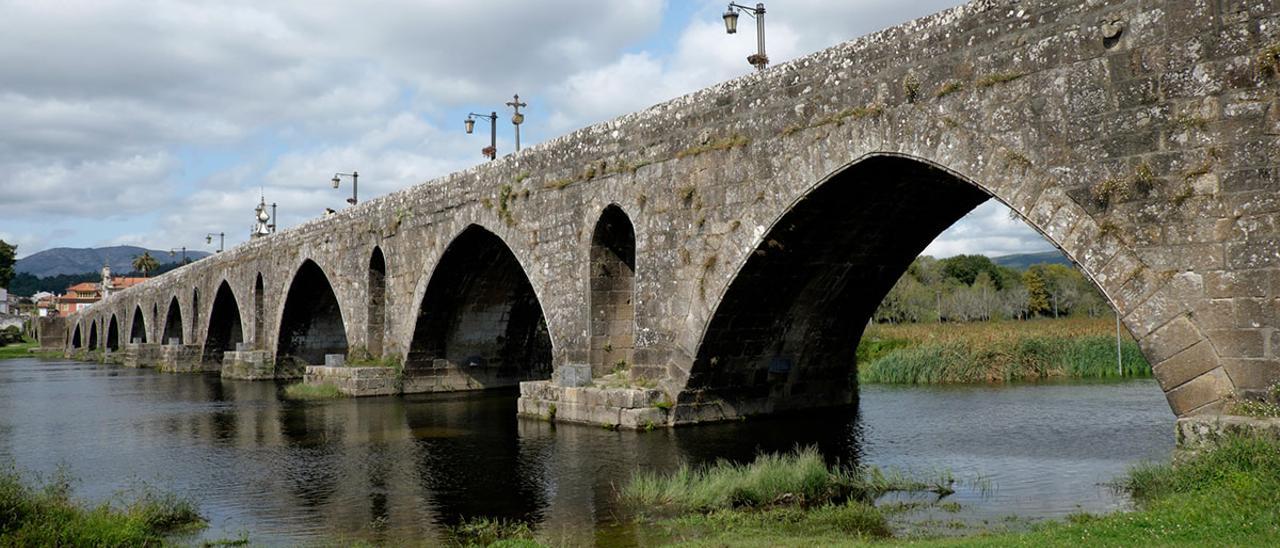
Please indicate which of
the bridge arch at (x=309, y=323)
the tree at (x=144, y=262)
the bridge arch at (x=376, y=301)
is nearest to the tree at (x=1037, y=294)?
the bridge arch at (x=309, y=323)

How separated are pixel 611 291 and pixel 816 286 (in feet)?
10.2

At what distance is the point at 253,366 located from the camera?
2756cm

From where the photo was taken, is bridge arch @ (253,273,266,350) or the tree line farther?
the tree line

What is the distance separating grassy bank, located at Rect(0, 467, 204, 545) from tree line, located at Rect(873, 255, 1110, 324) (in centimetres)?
3500

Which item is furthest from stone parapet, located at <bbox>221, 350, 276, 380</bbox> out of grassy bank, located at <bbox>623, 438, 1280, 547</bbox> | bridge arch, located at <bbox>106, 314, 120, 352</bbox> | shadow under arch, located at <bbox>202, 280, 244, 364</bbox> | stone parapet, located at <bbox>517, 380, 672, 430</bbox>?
bridge arch, located at <bbox>106, 314, 120, 352</bbox>

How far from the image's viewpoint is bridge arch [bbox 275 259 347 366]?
27212 millimetres

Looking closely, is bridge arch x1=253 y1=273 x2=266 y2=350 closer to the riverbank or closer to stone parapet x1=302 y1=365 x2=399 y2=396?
stone parapet x1=302 y1=365 x2=399 y2=396

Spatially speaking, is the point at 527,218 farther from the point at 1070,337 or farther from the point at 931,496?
the point at 1070,337

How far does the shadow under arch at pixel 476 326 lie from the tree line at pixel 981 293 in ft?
71.4

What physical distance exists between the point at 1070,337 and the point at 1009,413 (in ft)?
24.3

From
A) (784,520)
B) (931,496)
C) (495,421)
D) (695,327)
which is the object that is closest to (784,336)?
(695,327)

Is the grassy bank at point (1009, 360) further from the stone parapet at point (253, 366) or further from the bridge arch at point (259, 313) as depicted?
the bridge arch at point (259, 313)

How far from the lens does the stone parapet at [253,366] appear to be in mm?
27462

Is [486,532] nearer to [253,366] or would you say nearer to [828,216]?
[828,216]
